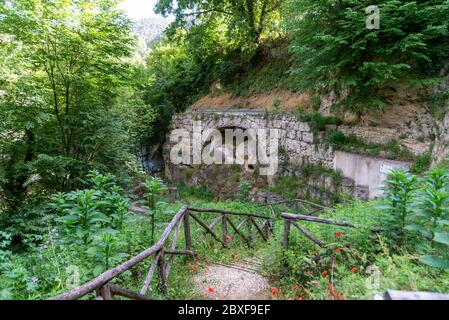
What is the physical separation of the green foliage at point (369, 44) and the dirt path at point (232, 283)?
469cm

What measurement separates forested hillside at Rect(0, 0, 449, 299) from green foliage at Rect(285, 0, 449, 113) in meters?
0.03

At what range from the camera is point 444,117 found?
581cm

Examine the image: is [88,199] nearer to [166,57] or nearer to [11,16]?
[11,16]

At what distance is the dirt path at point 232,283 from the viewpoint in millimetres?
3068

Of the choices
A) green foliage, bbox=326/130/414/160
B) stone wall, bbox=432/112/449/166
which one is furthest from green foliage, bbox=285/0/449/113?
stone wall, bbox=432/112/449/166

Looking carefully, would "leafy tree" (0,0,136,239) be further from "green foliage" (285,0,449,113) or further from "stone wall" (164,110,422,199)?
"green foliage" (285,0,449,113)

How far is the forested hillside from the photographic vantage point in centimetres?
250

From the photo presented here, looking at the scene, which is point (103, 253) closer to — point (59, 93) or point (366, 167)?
point (366, 167)

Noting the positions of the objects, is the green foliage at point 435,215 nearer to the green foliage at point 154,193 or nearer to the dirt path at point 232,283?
the dirt path at point 232,283

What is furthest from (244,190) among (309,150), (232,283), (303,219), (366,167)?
(303,219)

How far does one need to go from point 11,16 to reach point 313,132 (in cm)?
802

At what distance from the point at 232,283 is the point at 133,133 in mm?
8341

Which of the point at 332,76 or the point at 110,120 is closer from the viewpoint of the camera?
the point at 332,76
